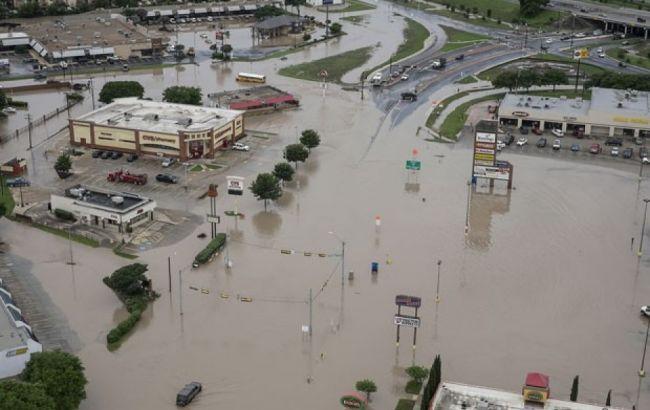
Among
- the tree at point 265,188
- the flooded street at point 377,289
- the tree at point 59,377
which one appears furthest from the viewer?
the tree at point 265,188

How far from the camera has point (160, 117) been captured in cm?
6619

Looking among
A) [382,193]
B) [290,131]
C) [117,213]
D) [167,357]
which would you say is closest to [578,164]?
[382,193]

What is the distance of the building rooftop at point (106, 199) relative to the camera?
50625 mm

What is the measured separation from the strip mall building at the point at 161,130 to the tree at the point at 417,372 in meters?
31.8

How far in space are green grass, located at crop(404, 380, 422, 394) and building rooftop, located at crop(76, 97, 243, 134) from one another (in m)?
32.3

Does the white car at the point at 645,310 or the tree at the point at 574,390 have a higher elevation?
the tree at the point at 574,390

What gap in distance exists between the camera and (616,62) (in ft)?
316

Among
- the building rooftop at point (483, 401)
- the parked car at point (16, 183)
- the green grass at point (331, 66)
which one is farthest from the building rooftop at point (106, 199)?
the green grass at point (331, 66)

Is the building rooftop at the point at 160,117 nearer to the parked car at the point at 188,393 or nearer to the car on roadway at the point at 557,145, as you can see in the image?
the car on roadway at the point at 557,145

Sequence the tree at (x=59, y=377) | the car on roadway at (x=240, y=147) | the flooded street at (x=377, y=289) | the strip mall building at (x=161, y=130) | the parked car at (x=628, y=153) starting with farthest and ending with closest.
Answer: the car on roadway at (x=240, y=147) → the parked car at (x=628, y=153) → the strip mall building at (x=161, y=130) → the flooded street at (x=377, y=289) → the tree at (x=59, y=377)

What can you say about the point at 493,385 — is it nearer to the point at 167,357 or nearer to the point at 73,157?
the point at 167,357

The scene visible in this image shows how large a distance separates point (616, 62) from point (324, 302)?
66325mm

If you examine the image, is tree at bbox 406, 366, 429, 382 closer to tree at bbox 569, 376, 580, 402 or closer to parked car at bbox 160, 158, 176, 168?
tree at bbox 569, 376, 580, 402

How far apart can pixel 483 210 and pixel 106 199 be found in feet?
75.5
